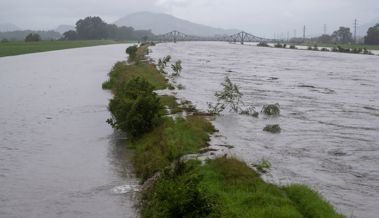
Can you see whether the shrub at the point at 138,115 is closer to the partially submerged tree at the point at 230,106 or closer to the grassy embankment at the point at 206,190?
the grassy embankment at the point at 206,190

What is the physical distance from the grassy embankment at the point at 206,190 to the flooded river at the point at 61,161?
102 cm

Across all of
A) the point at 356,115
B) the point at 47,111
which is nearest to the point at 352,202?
the point at 356,115

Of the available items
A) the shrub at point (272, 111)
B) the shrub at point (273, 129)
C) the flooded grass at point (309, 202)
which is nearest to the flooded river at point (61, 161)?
the flooded grass at point (309, 202)

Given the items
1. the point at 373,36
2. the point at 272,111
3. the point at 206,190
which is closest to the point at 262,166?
the point at 206,190

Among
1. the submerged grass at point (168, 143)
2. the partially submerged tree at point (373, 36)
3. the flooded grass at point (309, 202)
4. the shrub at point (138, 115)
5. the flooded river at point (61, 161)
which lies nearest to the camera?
the flooded grass at point (309, 202)

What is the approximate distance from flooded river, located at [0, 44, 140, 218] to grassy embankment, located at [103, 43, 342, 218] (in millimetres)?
1018

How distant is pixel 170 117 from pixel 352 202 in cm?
1207

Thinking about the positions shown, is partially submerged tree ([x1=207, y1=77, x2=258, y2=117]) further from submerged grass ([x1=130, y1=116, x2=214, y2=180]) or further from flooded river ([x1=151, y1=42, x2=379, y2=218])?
submerged grass ([x1=130, y1=116, x2=214, y2=180])

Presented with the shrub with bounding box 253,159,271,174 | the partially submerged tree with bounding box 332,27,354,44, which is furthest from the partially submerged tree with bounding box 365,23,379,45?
the shrub with bounding box 253,159,271,174

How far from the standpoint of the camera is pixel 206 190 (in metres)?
13.8

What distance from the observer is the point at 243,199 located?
13672 mm

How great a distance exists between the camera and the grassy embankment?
40.4 feet

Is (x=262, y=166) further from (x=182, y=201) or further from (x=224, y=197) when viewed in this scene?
(x=182, y=201)

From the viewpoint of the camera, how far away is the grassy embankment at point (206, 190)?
40.4 feet
